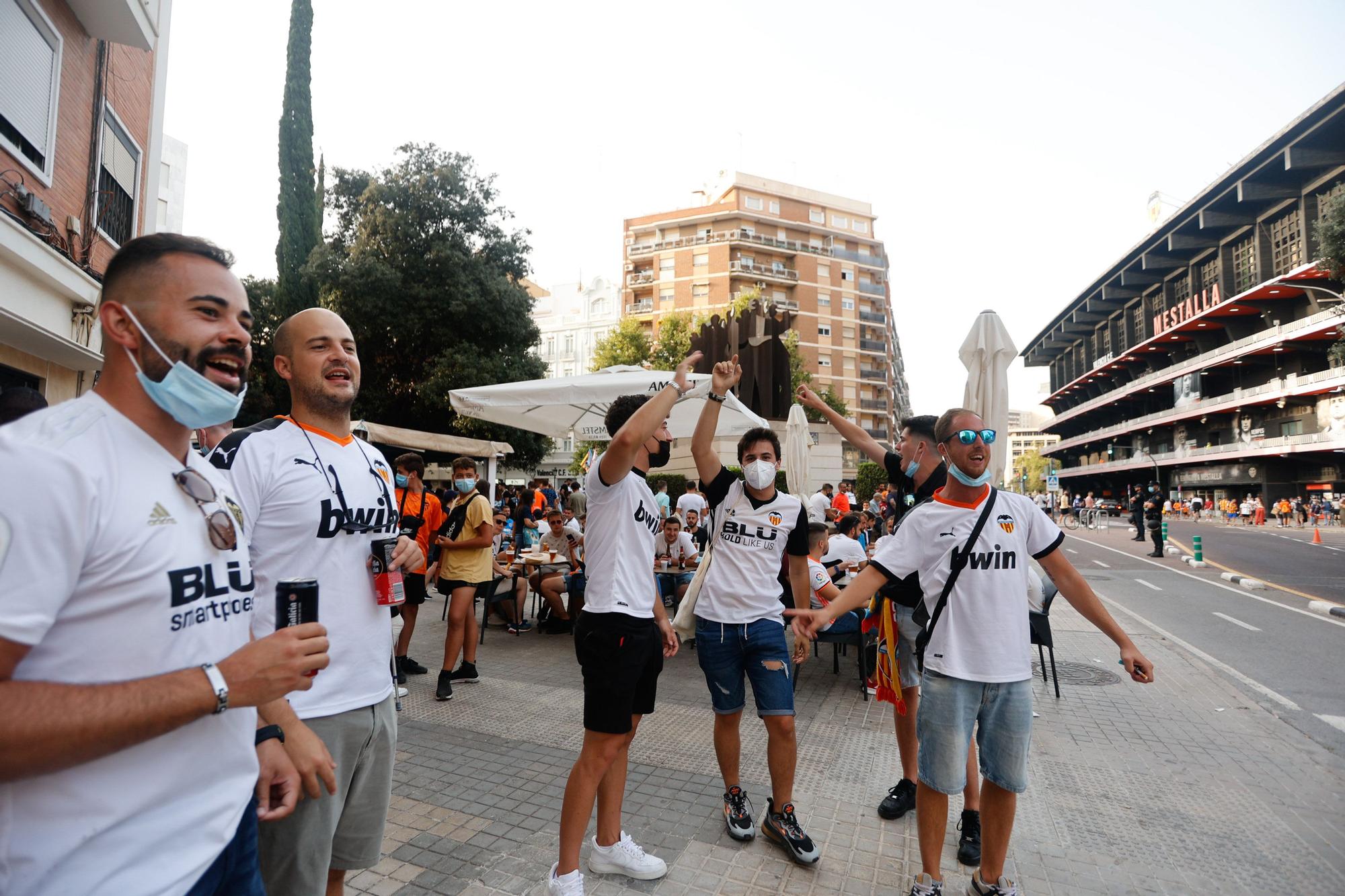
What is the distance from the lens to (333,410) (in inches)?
90.7

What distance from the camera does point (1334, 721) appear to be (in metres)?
5.73

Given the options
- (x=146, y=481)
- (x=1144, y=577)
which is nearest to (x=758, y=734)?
(x=146, y=481)

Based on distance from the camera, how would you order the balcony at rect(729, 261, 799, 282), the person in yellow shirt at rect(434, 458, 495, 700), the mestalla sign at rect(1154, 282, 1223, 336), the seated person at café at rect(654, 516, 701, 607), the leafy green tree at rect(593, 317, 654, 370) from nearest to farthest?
the person in yellow shirt at rect(434, 458, 495, 700), the seated person at café at rect(654, 516, 701, 607), the leafy green tree at rect(593, 317, 654, 370), the mestalla sign at rect(1154, 282, 1223, 336), the balcony at rect(729, 261, 799, 282)

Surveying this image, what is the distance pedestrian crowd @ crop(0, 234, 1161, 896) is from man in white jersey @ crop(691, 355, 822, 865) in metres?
0.01

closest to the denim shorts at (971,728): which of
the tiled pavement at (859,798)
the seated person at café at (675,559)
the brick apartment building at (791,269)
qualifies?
the tiled pavement at (859,798)

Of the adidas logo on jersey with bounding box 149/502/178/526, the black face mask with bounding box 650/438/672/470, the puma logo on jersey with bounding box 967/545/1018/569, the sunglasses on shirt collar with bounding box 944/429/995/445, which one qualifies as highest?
the sunglasses on shirt collar with bounding box 944/429/995/445

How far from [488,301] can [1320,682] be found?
80.0 ft

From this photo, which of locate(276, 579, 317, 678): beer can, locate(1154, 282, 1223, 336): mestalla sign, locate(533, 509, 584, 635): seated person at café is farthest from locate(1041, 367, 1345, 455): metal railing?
locate(276, 579, 317, 678): beer can

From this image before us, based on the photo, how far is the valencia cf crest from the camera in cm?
154

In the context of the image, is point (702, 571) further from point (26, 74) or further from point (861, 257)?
point (861, 257)

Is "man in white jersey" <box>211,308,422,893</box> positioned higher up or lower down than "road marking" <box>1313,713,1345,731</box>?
higher up

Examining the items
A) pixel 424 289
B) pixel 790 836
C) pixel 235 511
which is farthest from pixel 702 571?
pixel 424 289

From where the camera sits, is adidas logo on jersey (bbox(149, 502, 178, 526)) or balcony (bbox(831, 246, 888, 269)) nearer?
adidas logo on jersey (bbox(149, 502, 178, 526))

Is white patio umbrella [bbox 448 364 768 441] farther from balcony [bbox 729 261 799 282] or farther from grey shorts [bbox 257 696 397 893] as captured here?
balcony [bbox 729 261 799 282]
